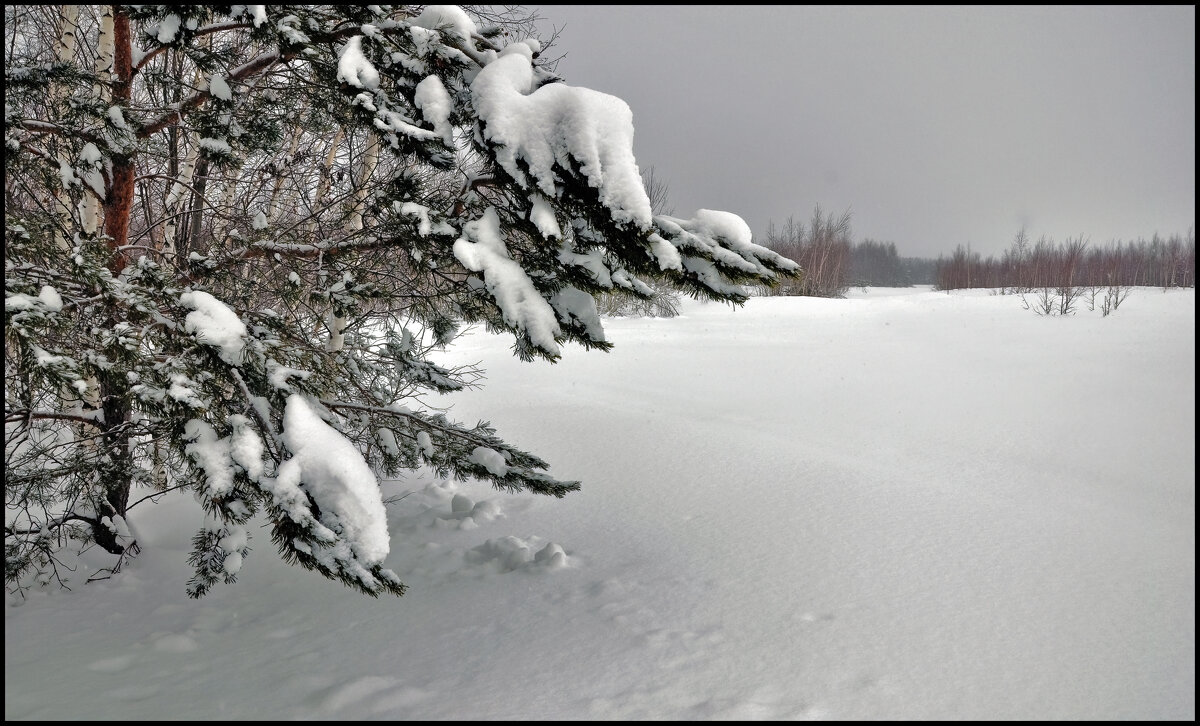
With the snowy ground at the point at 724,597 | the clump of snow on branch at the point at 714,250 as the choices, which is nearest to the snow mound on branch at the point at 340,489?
the snowy ground at the point at 724,597

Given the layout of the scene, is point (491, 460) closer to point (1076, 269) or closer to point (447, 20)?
point (447, 20)

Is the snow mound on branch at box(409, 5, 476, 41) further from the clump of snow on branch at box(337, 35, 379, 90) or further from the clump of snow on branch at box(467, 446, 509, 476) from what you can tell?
the clump of snow on branch at box(467, 446, 509, 476)

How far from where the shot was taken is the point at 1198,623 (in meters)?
2.54

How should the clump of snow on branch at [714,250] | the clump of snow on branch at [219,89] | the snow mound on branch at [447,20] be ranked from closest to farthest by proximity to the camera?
the clump of snow on branch at [714,250] < the snow mound on branch at [447,20] < the clump of snow on branch at [219,89]

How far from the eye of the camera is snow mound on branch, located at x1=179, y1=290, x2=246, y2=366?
219 cm

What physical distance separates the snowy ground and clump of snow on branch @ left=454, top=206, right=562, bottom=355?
121 cm

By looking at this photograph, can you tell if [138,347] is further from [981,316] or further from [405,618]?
[981,316]

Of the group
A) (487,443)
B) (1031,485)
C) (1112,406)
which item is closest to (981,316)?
(1112,406)

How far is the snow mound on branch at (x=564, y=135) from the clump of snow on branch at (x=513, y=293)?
279 millimetres

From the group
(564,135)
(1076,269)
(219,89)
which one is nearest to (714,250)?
(564,135)

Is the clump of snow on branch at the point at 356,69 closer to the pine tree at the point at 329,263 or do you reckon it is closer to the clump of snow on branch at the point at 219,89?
the pine tree at the point at 329,263

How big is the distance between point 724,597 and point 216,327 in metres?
2.32

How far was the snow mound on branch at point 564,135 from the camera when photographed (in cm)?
202

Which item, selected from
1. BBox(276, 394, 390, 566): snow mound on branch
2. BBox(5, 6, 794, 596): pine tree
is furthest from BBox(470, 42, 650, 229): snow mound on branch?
BBox(276, 394, 390, 566): snow mound on branch
